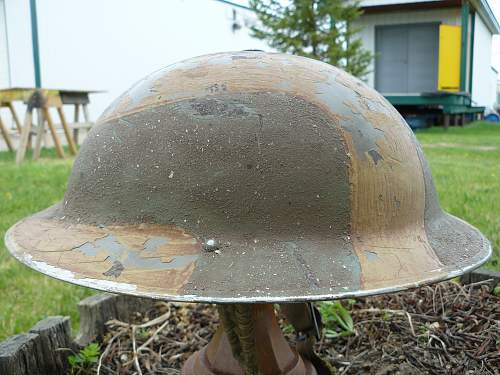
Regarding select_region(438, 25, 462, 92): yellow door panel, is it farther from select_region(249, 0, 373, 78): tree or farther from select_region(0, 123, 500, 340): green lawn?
select_region(0, 123, 500, 340): green lawn

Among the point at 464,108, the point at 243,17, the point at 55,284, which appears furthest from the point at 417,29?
the point at 55,284

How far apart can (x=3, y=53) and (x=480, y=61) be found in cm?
1479

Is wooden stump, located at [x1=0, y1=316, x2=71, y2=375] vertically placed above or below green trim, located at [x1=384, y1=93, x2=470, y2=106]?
below

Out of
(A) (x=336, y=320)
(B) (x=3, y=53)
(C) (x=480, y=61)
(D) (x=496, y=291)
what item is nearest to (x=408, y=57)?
(C) (x=480, y=61)

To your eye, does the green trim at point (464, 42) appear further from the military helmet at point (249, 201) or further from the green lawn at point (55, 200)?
the military helmet at point (249, 201)

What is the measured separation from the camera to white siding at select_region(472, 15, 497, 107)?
17.2 meters

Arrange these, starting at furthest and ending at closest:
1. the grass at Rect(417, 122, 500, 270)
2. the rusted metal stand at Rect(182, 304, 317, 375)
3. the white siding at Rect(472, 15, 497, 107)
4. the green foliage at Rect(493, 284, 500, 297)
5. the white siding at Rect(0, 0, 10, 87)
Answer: the white siding at Rect(472, 15, 497, 107), the white siding at Rect(0, 0, 10, 87), the grass at Rect(417, 122, 500, 270), the green foliage at Rect(493, 284, 500, 297), the rusted metal stand at Rect(182, 304, 317, 375)

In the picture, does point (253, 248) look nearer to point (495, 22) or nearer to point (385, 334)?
point (385, 334)

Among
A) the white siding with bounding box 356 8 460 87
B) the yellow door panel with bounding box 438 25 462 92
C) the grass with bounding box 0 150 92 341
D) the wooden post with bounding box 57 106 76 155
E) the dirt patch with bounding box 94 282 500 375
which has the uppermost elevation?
the white siding with bounding box 356 8 460 87

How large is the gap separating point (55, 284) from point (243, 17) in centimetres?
1421

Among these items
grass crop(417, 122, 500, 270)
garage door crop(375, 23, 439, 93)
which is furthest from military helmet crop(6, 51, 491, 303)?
garage door crop(375, 23, 439, 93)

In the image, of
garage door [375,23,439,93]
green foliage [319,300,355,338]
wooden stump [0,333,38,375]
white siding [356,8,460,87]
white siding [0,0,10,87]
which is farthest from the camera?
garage door [375,23,439,93]

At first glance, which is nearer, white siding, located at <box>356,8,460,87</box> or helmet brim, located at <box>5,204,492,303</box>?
helmet brim, located at <box>5,204,492,303</box>

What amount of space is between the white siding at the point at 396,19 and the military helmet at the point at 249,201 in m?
13.8
